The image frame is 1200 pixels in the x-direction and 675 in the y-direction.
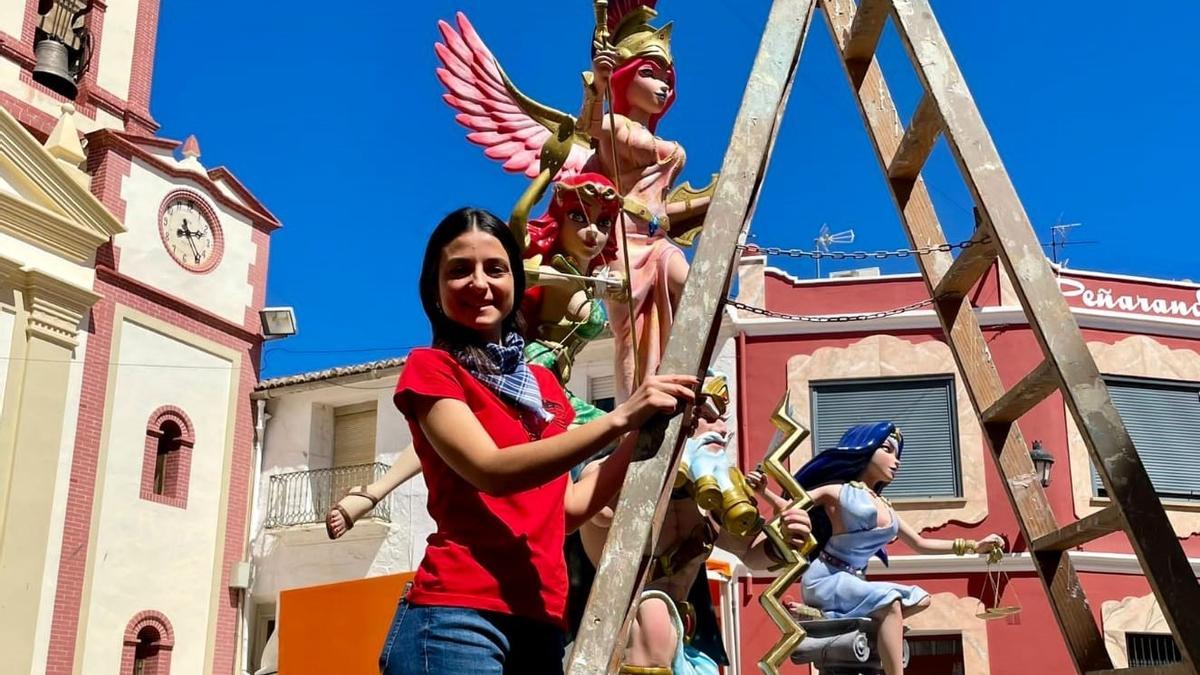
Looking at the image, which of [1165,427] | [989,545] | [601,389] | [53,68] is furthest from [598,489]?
[53,68]

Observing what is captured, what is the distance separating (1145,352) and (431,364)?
571 inches

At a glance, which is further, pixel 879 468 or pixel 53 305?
pixel 53 305

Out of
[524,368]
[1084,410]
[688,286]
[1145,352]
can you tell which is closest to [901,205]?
[1084,410]

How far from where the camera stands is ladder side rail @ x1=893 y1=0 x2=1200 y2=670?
2543 millimetres

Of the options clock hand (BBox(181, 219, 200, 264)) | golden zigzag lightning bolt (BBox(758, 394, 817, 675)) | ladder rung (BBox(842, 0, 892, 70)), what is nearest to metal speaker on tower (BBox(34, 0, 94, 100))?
clock hand (BBox(181, 219, 200, 264))

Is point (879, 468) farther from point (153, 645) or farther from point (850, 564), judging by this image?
point (153, 645)

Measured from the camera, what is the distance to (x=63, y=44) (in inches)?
643

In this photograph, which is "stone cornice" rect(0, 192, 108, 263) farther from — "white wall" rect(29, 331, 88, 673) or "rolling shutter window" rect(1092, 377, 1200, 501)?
"rolling shutter window" rect(1092, 377, 1200, 501)

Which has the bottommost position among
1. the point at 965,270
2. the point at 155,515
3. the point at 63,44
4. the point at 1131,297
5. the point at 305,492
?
the point at 965,270

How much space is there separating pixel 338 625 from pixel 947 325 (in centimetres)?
384

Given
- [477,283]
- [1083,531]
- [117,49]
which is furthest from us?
[117,49]

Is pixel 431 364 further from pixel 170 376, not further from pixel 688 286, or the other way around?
pixel 170 376

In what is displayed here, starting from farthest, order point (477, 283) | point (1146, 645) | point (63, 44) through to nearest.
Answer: point (63, 44)
point (1146, 645)
point (477, 283)

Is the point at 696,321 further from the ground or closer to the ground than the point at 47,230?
closer to the ground
